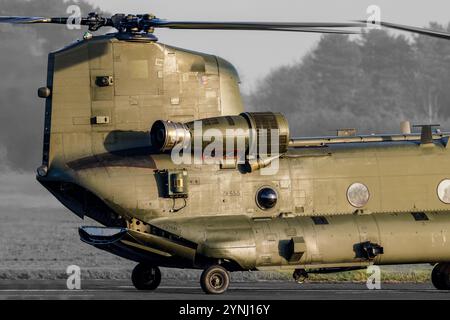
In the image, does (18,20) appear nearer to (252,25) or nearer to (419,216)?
(252,25)

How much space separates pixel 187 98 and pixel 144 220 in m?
2.47

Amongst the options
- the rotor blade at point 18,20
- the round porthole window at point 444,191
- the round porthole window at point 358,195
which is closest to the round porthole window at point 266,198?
the round porthole window at point 358,195

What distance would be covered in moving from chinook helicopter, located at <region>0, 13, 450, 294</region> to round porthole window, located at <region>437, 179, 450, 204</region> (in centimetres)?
31

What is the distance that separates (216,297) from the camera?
19266 mm

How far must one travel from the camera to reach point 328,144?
2177 cm

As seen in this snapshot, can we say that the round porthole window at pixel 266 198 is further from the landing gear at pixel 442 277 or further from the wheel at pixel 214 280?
the landing gear at pixel 442 277

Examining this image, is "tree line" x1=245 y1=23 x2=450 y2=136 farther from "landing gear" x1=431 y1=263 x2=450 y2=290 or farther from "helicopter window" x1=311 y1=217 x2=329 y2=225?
"helicopter window" x1=311 y1=217 x2=329 y2=225

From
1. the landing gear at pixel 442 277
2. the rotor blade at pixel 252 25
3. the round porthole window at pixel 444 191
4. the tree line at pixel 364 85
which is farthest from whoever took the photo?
the tree line at pixel 364 85

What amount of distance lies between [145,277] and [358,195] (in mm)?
4297

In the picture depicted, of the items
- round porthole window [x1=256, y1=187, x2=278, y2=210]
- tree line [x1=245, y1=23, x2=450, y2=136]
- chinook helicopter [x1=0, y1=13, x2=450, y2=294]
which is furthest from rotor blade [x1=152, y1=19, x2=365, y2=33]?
tree line [x1=245, y1=23, x2=450, y2=136]

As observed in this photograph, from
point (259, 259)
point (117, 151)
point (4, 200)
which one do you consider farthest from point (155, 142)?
point (4, 200)

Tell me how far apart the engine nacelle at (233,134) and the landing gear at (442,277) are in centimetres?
404

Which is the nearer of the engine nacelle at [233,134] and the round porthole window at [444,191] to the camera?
the engine nacelle at [233,134]

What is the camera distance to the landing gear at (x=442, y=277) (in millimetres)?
21875
